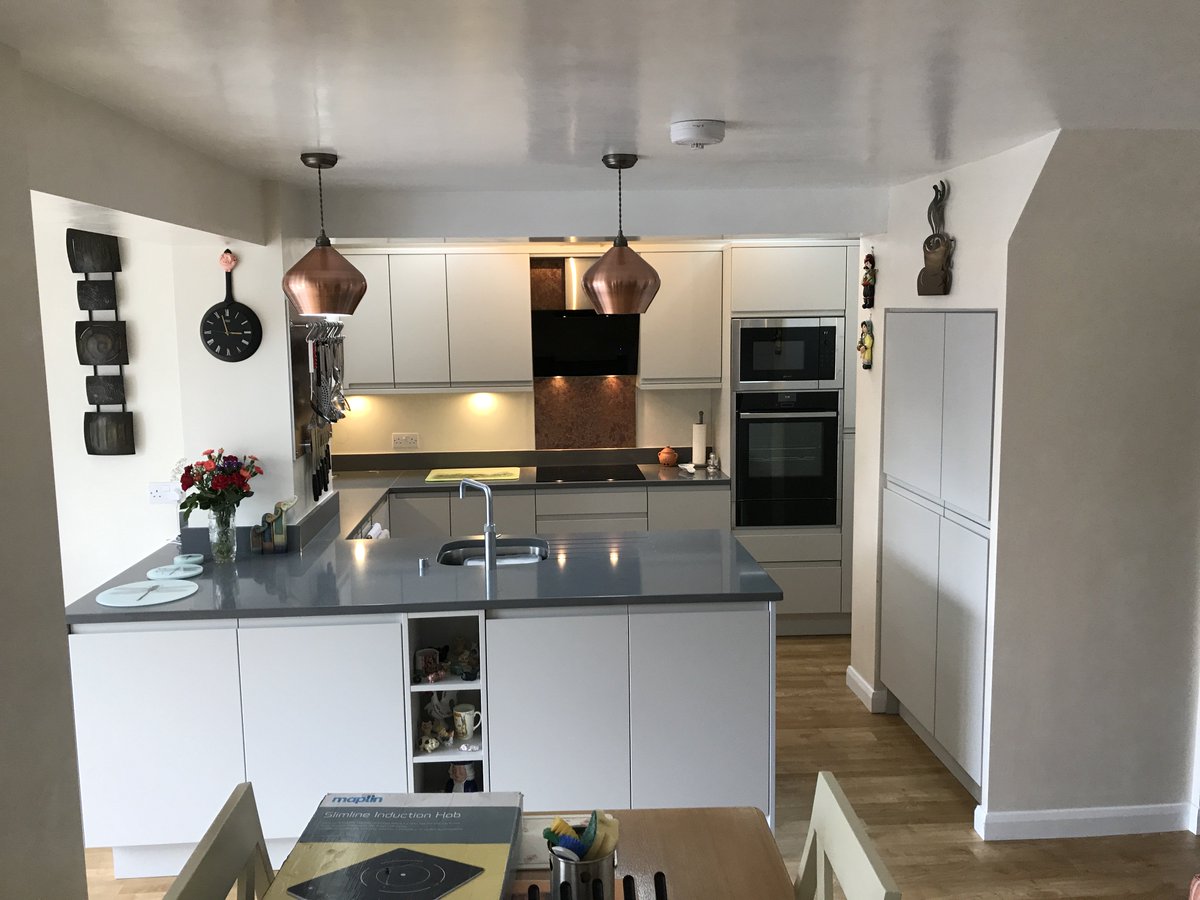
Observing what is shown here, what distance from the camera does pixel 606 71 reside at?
201cm

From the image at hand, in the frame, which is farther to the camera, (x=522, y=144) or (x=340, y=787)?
(x=340, y=787)

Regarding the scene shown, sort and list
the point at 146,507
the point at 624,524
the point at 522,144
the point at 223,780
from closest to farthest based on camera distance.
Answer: the point at 522,144 < the point at 223,780 < the point at 146,507 < the point at 624,524

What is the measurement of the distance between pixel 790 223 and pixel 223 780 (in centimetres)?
310

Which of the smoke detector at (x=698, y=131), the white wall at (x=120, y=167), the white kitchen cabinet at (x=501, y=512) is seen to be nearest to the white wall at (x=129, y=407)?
the white wall at (x=120, y=167)

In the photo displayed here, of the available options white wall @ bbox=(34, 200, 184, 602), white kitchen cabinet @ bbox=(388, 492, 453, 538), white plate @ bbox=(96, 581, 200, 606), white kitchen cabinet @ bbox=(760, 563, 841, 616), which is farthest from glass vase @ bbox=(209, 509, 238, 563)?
white kitchen cabinet @ bbox=(760, 563, 841, 616)

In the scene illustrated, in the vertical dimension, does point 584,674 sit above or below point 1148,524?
below

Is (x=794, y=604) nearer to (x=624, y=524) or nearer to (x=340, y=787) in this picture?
(x=624, y=524)

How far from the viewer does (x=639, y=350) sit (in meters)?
5.59

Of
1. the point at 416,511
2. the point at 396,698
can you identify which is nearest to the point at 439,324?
the point at 416,511

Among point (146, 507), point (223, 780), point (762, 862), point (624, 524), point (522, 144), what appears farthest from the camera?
point (624, 524)

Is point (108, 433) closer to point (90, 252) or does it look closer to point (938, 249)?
point (90, 252)

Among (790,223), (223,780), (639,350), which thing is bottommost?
(223,780)

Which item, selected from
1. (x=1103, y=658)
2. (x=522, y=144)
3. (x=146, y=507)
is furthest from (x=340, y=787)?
(x=1103, y=658)

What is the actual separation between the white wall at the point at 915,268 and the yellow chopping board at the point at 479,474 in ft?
6.67
